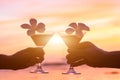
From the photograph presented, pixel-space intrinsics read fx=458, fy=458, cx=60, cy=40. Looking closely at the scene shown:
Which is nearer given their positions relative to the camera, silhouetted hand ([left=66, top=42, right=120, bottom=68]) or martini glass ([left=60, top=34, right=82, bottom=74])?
silhouetted hand ([left=66, top=42, right=120, bottom=68])

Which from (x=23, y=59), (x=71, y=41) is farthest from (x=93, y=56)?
(x=23, y=59)

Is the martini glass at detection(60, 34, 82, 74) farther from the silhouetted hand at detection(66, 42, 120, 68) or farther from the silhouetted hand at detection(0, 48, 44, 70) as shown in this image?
the silhouetted hand at detection(0, 48, 44, 70)

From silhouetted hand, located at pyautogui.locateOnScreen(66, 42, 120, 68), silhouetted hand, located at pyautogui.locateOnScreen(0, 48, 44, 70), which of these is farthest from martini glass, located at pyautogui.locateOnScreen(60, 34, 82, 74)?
silhouetted hand, located at pyautogui.locateOnScreen(0, 48, 44, 70)

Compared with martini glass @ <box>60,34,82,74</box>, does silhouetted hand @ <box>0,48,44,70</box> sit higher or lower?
lower

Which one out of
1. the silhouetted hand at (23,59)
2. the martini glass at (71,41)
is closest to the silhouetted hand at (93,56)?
the martini glass at (71,41)

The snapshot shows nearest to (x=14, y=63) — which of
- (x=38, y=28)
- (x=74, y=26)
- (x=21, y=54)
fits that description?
(x=21, y=54)

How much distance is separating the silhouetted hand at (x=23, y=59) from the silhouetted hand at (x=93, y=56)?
45 cm

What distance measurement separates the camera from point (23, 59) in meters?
6.09

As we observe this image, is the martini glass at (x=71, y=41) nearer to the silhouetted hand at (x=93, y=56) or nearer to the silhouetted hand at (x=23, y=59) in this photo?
the silhouetted hand at (x=93, y=56)

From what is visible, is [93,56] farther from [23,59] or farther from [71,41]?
[23,59]

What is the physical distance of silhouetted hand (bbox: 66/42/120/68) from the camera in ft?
20.1

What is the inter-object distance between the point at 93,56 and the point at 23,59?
93 centimetres

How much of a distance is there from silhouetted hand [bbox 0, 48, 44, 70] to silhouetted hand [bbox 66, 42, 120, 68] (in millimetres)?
447

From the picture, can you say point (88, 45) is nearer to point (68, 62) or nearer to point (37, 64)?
point (68, 62)
